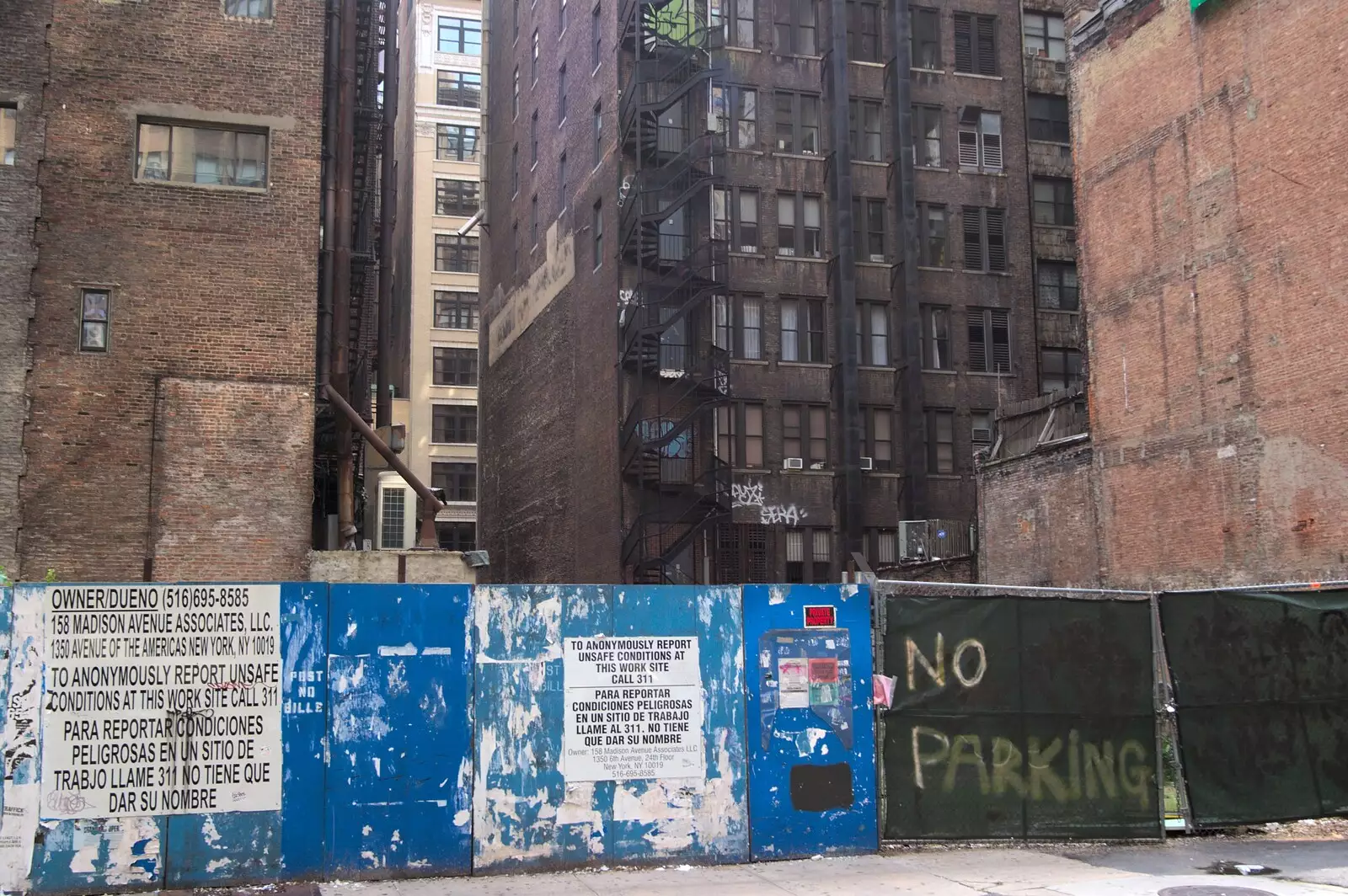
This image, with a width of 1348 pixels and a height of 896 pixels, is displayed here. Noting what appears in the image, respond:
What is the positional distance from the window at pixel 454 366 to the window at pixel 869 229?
29113 millimetres

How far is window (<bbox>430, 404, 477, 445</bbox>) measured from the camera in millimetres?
63969

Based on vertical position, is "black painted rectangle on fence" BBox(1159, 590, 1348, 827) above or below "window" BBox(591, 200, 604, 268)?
below

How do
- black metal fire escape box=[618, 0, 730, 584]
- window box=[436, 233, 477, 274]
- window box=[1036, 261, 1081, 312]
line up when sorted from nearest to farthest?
1. black metal fire escape box=[618, 0, 730, 584]
2. window box=[1036, 261, 1081, 312]
3. window box=[436, 233, 477, 274]

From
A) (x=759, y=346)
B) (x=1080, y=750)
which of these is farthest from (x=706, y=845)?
(x=759, y=346)

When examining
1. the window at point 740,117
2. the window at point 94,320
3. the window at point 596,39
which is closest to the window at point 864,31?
the window at point 740,117

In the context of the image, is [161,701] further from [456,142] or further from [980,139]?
[456,142]

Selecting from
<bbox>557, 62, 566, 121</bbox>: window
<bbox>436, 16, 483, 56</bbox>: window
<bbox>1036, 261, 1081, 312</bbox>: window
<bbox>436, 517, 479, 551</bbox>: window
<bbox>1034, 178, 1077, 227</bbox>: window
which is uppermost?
<bbox>436, 16, 483, 56</bbox>: window

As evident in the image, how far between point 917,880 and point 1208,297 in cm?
1697

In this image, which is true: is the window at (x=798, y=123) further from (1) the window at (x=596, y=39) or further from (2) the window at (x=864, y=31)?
(1) the window at (x=596, y=39)

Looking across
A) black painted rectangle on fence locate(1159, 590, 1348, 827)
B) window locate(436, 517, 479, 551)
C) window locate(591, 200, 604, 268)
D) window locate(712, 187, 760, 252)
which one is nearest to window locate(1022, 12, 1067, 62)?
window locate(712, 187, 760, 252)

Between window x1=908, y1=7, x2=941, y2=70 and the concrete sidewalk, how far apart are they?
36215 mm

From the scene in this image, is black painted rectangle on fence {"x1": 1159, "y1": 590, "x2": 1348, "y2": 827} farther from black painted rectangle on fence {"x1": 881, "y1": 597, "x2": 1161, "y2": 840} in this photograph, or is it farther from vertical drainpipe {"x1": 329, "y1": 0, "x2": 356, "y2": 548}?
vertical drainpipe {"x1": 329, "y1": 0, "x2": 356, "y2": 548}

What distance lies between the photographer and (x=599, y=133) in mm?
40625

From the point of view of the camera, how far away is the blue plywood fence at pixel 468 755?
379 inches
